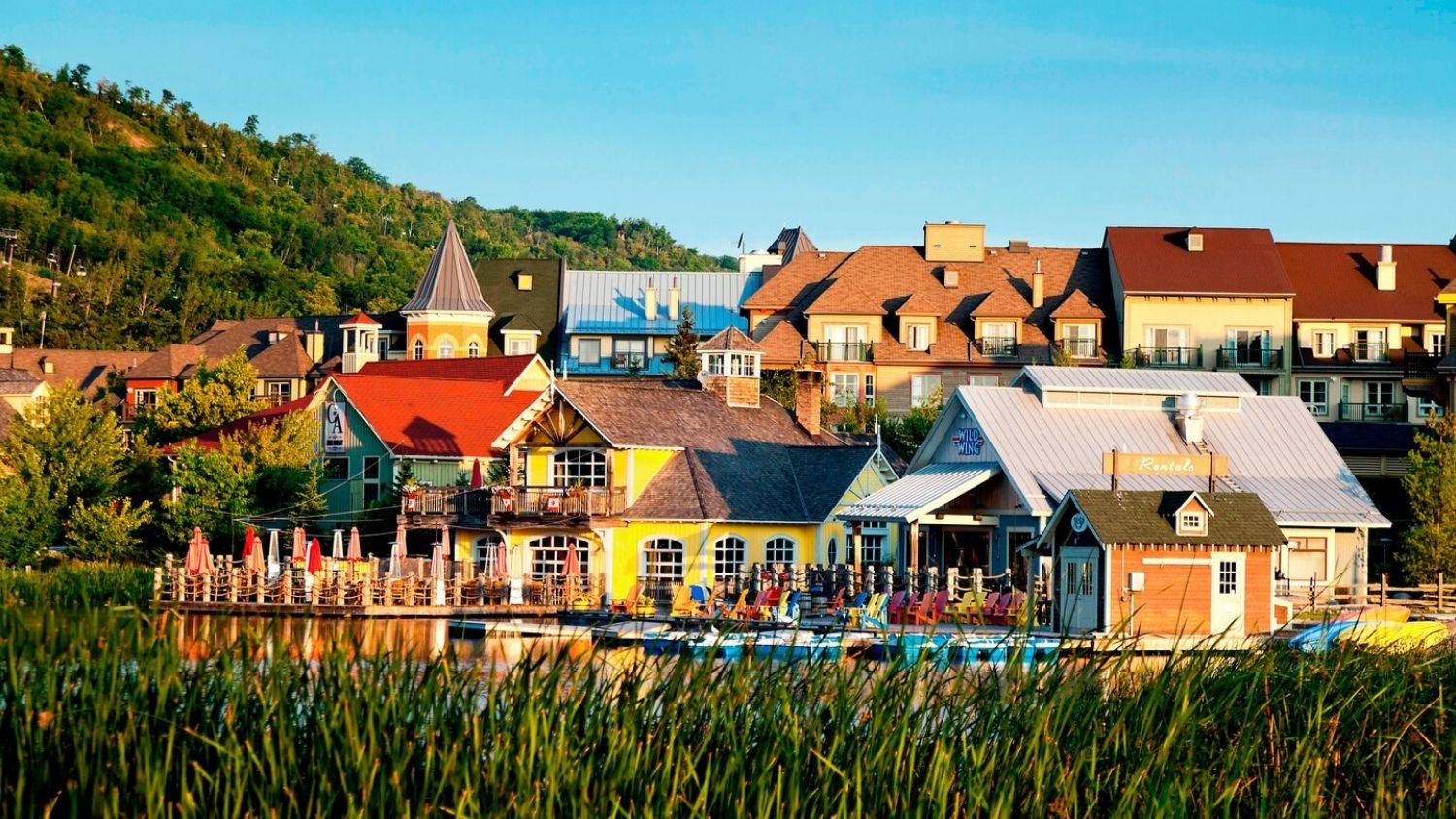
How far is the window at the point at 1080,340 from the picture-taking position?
70062mm

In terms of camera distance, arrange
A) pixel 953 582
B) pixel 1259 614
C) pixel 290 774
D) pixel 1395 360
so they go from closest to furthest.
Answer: pixel 290 774 → pixel 1259 614 → pixel 953 582 → pixel 1395 360

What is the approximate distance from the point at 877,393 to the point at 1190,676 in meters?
56.8

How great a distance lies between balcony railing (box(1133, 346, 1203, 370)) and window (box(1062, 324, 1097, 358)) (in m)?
1.80

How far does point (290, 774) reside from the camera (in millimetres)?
11125

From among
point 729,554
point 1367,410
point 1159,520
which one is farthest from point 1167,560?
point 1367,410

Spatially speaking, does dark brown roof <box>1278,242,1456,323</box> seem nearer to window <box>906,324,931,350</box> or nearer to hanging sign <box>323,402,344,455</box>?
window <box>906,324,931,350</box>

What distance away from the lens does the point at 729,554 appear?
45219mm

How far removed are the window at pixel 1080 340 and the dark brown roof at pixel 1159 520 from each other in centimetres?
3592

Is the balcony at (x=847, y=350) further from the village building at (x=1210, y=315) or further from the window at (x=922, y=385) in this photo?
the village building at (x=1210, y=315)

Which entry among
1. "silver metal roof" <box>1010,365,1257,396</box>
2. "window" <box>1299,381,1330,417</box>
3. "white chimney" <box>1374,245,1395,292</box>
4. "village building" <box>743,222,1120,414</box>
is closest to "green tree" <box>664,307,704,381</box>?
"village building" <box>743,222,1120,414</box>

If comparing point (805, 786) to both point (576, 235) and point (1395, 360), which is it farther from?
point (576, 235)

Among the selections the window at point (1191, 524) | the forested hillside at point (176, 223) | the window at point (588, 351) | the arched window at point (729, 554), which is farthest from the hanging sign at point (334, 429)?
the forested hillside at point (176, 223)

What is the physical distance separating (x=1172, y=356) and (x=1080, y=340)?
3.08 m

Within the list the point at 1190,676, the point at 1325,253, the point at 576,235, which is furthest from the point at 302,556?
the point at 576,235
